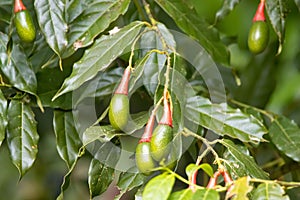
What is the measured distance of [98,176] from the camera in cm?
115

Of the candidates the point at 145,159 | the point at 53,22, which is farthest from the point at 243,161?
the point at 53,22

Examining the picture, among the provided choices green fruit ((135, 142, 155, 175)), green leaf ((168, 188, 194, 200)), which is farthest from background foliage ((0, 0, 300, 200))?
green fruit ((135, 142, 155, 175))

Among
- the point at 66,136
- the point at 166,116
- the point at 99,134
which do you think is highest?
the point at 166,116

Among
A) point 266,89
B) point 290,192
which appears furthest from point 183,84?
point 266,89

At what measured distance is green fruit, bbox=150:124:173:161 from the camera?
967 millimetres

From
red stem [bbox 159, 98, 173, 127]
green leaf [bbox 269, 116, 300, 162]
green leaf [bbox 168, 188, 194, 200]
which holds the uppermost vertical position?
red stem [bbox 159, 98, 173, 127]

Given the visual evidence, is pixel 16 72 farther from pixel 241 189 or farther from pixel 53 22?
pixel 241 189

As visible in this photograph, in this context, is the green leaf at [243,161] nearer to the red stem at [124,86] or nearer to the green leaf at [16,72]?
the red stem at [124,86]

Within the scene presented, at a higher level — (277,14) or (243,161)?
(277,14)

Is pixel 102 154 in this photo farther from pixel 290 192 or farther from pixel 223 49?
pixel 290 192

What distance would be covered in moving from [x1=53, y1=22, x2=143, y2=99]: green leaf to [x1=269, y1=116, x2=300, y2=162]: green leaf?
1.52ft

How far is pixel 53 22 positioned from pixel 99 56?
0.12 meters

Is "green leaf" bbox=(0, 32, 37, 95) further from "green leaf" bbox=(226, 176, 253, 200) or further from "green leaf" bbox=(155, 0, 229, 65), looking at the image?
"green leaf" bbox=(226, 176, 253, 200)

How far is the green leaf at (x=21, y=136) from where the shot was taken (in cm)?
119
